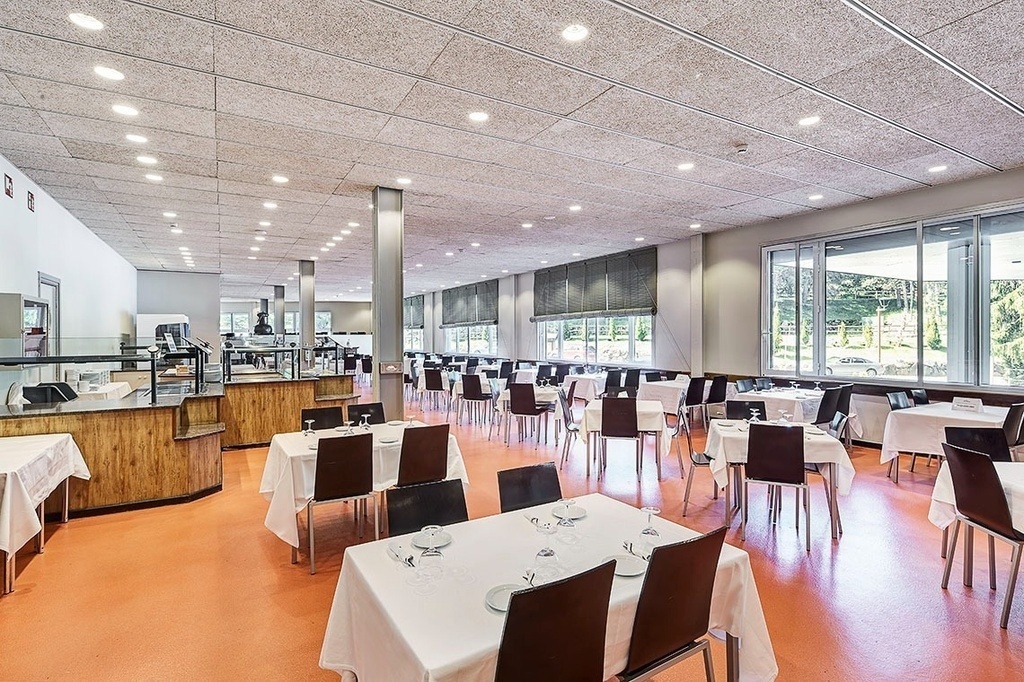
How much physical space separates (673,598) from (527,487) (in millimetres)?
1109

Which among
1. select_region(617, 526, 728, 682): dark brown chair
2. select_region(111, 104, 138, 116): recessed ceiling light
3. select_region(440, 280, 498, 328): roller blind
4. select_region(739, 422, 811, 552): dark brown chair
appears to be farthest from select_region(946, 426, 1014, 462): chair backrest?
select_region(440, 280, 498, 328): roller blind

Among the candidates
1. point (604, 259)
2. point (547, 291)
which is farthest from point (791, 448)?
point (547, 291)

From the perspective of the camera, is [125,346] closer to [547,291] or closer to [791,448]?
[791,448]

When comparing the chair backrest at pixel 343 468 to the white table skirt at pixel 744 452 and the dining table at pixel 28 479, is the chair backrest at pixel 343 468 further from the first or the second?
the white table skirt at pixel 744 452

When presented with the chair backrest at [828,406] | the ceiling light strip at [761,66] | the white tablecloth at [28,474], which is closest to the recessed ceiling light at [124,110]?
the white tablecloth at [28,474]

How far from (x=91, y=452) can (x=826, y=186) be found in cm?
800

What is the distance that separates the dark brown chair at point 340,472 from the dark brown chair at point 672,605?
232cm

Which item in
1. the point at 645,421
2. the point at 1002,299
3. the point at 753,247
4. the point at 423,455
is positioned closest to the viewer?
the point at 423,455

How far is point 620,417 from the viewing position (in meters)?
5.51

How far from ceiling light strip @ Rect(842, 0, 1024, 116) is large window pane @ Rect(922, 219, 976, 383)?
2.56 meters

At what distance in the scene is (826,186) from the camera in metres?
6.48

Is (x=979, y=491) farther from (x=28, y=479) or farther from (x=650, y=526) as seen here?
(x=28, y=479)

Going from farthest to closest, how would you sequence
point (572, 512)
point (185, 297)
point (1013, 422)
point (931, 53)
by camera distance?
point (185, 297) < point (1013, 422) < point (931, 53) < point (572, 512)

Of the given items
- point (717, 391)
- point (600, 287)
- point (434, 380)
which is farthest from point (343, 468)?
point (600, 287)
